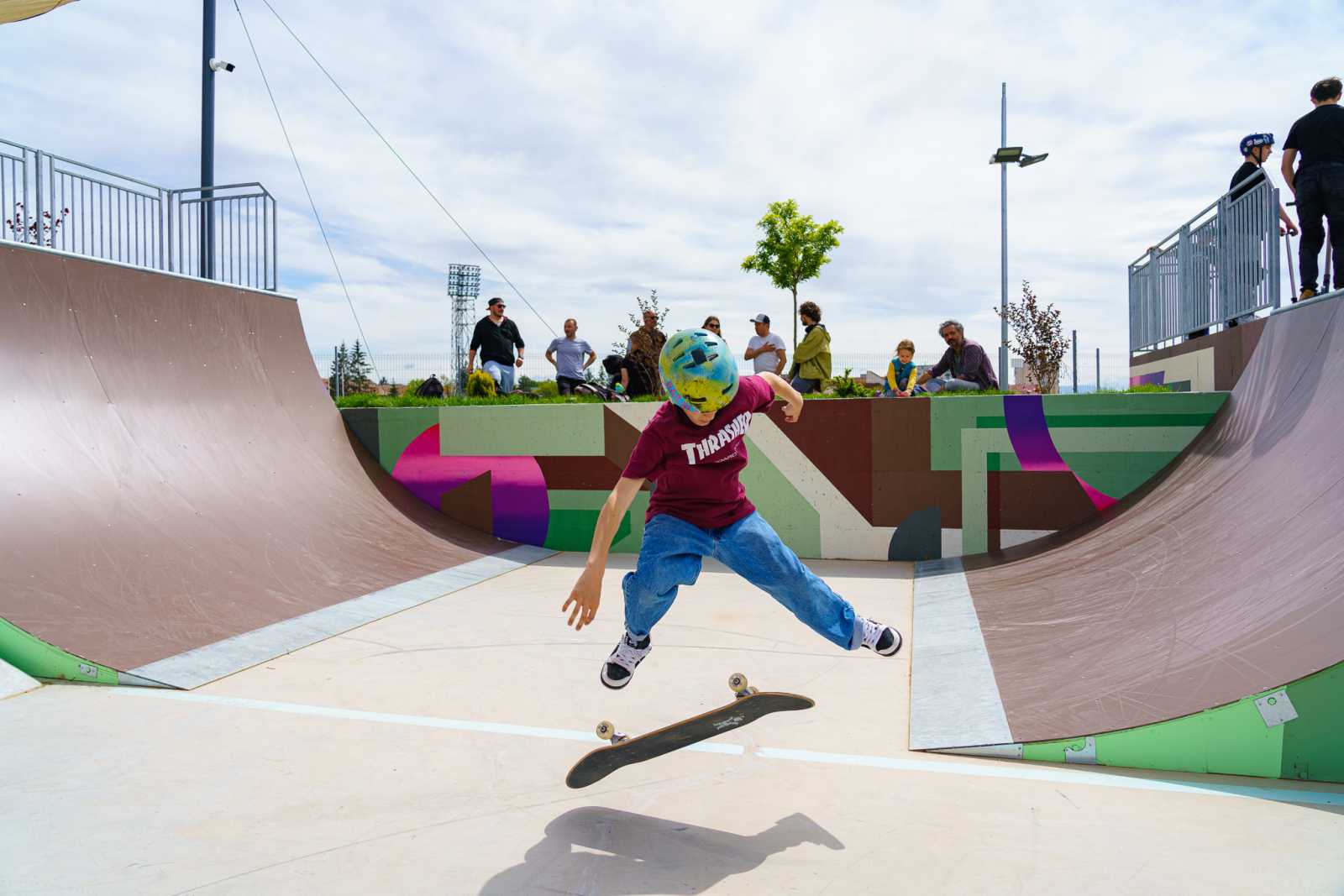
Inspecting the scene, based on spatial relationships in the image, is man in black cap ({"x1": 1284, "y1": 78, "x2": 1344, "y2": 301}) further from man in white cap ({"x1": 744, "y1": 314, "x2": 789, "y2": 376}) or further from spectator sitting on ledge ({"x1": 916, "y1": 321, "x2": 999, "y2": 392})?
man in white cap ({"x1": 744, "y1": 314, "x2": 789, "y2": 376})

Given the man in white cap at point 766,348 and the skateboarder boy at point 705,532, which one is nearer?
the skateboarder boy at point 705,532

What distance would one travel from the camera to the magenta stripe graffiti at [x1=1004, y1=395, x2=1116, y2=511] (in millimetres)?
8562

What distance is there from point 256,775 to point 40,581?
2901 millimetres

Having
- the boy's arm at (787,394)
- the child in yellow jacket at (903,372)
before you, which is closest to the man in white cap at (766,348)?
the child in yellow jacket at (903,372)

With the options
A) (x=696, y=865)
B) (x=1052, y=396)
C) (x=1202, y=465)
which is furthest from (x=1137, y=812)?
(x=1052, y=396)

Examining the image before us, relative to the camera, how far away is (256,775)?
3.78 m

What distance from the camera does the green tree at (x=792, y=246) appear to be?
2656 cm

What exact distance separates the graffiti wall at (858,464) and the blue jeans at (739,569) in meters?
5.85

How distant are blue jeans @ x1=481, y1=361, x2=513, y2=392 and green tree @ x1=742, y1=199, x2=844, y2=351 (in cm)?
1612

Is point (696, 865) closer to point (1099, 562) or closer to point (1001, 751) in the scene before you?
point (1001, 751)

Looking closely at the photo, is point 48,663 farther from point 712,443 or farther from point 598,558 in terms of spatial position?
point 712,443

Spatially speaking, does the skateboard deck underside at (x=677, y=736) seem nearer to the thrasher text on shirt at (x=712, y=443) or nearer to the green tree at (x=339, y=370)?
→ the thrasher text on shirt at (x=712, y=443)

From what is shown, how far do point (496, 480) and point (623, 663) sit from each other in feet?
23.1

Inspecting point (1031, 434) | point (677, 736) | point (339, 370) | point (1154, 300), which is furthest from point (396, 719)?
point (339, 370)
